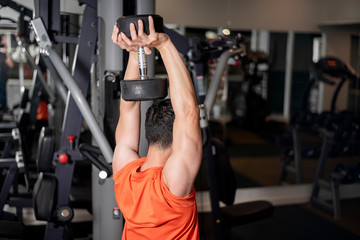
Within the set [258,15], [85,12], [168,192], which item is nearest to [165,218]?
[168,192]

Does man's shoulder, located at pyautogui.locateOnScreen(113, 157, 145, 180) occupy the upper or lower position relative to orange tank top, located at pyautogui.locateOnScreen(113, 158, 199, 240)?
upper

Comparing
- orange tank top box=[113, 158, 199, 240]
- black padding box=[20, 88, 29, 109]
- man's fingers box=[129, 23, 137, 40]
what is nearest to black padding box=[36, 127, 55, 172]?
orange tank top box=[113, 158, 199, 240]

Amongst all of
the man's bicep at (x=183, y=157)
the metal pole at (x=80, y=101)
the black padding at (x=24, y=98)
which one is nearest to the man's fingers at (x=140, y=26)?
the man's bicep at (x=183, y=157)

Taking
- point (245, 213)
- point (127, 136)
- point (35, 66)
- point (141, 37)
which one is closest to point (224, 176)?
point (245, 213)

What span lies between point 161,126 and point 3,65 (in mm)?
2466

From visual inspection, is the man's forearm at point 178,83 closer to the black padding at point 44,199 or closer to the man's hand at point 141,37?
the man's hand at point 141,37

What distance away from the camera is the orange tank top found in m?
1.42

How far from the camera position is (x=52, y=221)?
7.71ft

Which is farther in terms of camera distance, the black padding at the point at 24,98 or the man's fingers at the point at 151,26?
the black padding at the point at 24,98

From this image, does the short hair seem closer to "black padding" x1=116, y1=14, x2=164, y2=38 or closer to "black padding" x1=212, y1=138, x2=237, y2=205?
"black padding" x1=116, y1=14, x2=164, y2=38

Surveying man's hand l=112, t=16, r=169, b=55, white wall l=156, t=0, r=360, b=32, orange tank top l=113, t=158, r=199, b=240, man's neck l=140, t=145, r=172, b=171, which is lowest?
orange tank top l=113, t=158, r=199, b=240

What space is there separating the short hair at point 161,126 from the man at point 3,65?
238 cm

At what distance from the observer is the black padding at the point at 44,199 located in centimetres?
223

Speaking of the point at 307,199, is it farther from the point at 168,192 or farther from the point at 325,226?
the point at 168,192
